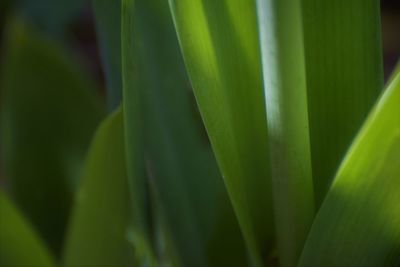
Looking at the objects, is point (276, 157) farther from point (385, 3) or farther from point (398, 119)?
point (385, 3)

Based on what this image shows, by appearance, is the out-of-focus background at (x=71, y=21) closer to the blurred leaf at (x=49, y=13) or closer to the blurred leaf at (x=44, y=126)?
the blurred leaf at (x=49, y=13)

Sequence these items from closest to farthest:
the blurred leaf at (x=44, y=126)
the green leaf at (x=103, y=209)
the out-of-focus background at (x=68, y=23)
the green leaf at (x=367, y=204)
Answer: the green leaf at (x=367, y=204), the green leaf at (x=103, y=209), the blurred leaf at (x=44, y=126), the out-of-focus background at (x=68, y=23)

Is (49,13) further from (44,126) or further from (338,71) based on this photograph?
(338,71)

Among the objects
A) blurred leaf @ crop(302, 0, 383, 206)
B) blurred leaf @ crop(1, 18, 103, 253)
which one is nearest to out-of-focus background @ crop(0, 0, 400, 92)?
blurred leaf @ crop(1, 18, 103, 253)

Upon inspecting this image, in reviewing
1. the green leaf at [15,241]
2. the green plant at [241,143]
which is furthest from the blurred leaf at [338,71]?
the green leaf at [15,241]

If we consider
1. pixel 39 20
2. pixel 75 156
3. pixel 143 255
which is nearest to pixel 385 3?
pixel 39 20

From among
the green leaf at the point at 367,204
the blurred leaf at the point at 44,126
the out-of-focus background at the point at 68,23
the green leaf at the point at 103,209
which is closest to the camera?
the green leaf at the point at 367,204

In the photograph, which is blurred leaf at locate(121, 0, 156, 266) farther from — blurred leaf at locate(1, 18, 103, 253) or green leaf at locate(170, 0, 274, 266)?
blurred leaf at locate(1, 18, 103, 253)
